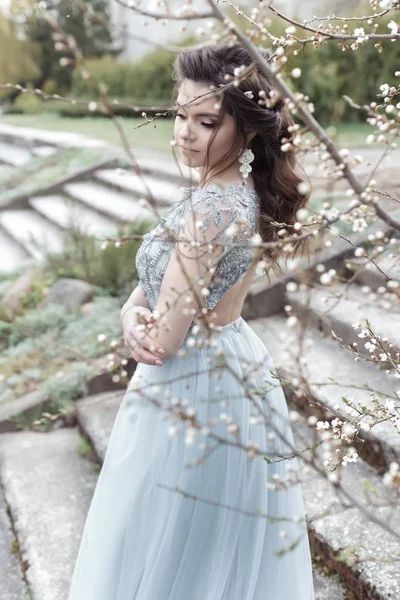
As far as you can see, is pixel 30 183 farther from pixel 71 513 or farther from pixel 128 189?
pixel 71 513

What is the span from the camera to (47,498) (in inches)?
126

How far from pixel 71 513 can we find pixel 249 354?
1624 millimetres

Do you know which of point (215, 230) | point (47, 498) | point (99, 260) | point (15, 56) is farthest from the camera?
point (15, 56)

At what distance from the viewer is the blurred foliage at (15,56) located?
28188 mm

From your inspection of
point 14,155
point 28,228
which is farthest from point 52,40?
point 28,228

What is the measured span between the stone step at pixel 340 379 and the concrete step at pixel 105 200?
2453mm

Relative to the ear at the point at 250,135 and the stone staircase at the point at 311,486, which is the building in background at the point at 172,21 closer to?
the ear at the point at 250,135

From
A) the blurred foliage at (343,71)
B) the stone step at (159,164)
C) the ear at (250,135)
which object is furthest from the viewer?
the blurred foliage at (343,71)

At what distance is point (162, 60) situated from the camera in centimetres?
1803

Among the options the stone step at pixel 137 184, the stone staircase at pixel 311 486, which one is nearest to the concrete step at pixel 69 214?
the stone step at pixel 137 184

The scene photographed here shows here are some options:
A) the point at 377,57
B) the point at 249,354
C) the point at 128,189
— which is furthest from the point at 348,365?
the point at 377,57

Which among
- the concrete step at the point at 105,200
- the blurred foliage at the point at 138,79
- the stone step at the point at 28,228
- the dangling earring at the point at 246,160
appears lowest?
the blurred foliage at the point at 138,79

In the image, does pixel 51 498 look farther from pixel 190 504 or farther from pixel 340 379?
pixel 340 379

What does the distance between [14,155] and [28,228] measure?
5.17 m
